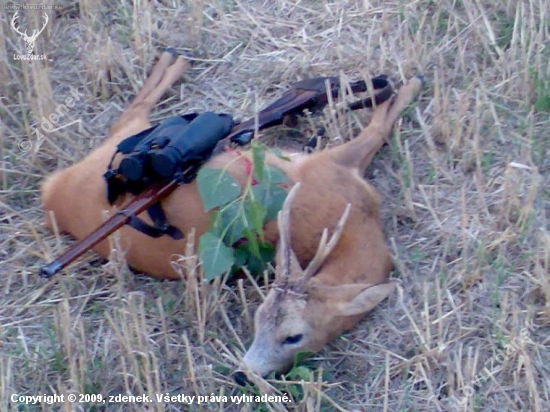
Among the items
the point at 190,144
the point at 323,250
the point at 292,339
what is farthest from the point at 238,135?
the point at 292,339

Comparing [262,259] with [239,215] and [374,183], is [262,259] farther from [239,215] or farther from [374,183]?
[374,183]

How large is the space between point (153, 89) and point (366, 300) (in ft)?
7.90

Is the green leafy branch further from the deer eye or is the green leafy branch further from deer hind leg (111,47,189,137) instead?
deer hind leg (111,47,189,137)

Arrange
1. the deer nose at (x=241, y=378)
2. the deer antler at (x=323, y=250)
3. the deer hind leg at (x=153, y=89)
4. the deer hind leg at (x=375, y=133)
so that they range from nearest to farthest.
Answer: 1. the deer nose at (x=241, y=378)
2. the deer antler at (x=323, y=250)
3. the deer hind leg at (x=375, y=133)
4. the deer hind leg at (x=153, y=89)

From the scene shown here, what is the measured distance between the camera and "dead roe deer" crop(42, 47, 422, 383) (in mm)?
5027

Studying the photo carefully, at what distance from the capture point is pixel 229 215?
5.24m

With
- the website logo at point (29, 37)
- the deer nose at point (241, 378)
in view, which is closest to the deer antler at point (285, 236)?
the deer nose at point (241, 378)

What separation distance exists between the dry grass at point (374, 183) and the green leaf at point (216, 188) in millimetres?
323

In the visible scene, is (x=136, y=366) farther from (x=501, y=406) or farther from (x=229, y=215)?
(x=501, y=406)

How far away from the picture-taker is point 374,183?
19.8 feet

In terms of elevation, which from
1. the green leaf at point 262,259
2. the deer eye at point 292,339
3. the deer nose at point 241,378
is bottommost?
the deer nose at point 241,378

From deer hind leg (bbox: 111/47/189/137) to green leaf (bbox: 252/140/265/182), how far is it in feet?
4.53

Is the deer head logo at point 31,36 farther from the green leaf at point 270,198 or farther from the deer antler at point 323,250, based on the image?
the deer antler at point 323,250

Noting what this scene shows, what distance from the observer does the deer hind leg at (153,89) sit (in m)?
6.40
